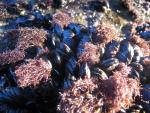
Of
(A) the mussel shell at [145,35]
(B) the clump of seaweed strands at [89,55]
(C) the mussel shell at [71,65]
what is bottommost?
(A) the mussel shell at [145,35]

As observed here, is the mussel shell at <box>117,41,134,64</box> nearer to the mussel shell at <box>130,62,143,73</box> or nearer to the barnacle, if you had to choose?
the mussel shell at <box>130,62,143,73</box>

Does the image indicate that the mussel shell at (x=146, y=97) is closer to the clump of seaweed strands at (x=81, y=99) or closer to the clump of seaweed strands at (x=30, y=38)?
the clump of seaweed strands at (x=81, y=99)

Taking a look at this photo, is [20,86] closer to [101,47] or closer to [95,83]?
[95,83]

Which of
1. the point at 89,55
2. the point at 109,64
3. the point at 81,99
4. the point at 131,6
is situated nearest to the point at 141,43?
the point at 109,64

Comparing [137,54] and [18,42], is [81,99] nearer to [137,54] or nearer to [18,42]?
[137,54]

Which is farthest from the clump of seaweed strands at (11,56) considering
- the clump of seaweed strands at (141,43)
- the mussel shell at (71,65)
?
the clump of seaweed strands at (141,43)

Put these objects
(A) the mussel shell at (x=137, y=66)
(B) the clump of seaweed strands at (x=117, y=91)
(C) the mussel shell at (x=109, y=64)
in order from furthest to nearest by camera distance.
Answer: (A) the mussel shell at (x=137, y=66), (C) the mussel shell at (x=109, y=64), (B) the clump of seaweed strands at (x=117, y=91)
